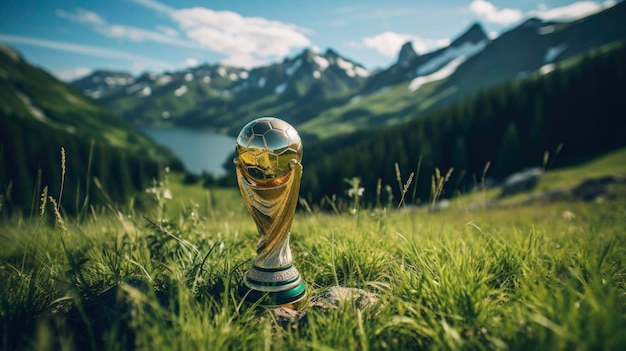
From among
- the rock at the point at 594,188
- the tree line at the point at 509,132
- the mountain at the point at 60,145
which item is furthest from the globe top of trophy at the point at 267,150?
the tree line at the point at 509,132

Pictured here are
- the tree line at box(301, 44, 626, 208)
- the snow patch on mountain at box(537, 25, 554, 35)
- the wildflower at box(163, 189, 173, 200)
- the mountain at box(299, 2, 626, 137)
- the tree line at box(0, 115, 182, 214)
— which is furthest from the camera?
the snow patch on mountain at box(537, 25, 554, 35)

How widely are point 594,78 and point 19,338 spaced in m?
76.7

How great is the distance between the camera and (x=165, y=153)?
141125mm

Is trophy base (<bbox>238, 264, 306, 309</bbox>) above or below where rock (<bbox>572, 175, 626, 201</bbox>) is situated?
above

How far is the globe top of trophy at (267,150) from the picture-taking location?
321cm

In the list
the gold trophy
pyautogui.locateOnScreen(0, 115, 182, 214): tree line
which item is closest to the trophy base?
the gold trophy

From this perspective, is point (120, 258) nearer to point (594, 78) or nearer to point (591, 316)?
point (591, 316)

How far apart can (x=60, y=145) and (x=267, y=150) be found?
96121 mm

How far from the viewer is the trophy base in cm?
318

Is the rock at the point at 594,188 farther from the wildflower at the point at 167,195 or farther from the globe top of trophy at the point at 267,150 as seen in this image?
the wildflower at the point at 167,195

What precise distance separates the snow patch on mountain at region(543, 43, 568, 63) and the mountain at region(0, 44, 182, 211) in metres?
170

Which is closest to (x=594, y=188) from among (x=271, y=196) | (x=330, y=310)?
(x=271, y=196)

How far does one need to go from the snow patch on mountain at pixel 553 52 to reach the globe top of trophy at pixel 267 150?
19596cm

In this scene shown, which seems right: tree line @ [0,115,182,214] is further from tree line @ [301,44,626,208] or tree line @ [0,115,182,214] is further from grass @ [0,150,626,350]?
grass @ [0,150,626,350]
